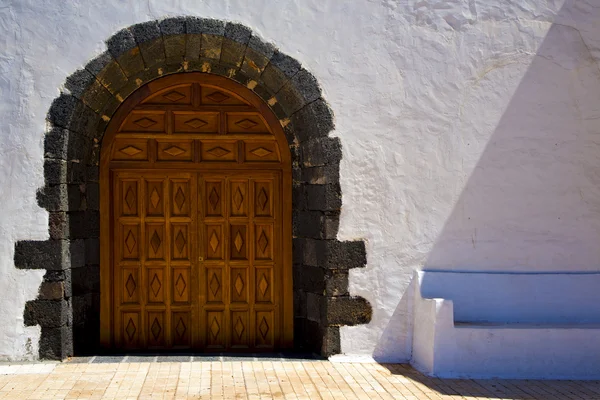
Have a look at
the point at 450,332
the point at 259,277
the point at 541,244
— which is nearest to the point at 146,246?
the point at 259,277

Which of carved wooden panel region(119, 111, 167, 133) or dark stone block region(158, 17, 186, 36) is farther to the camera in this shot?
carved wooden panel region(119, 111, 167, 133)

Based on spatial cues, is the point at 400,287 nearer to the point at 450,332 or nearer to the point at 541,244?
the point at 450,332

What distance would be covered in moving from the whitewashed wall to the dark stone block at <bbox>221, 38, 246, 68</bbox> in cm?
20

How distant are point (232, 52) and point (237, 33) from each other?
183mm

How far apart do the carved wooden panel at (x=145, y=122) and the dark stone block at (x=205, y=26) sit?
2.86 ft

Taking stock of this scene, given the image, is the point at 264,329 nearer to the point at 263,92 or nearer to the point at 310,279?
the point at 310,279

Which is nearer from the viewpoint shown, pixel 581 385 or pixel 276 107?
pixel 581 385

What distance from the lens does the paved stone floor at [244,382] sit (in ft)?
18.9

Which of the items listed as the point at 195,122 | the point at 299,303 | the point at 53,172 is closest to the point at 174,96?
the point at 195,122

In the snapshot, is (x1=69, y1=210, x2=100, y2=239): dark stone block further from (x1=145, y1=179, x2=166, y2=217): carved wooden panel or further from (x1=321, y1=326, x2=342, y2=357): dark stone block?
(x1=321, y1=326, x2=342, y2=357): dark stone block

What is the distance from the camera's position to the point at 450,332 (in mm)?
6375

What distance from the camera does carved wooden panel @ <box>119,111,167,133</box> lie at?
7.16 meters

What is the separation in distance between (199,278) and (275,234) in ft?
2.49

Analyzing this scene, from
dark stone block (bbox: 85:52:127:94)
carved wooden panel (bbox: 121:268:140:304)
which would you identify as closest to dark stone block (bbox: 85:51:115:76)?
dark stone block (bbox: 85:52:127:94)
